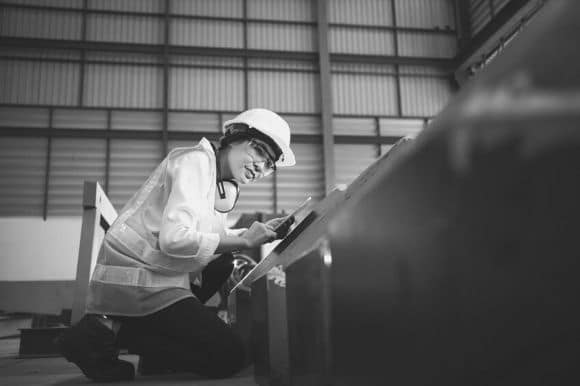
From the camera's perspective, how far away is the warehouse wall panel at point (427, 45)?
7.57m

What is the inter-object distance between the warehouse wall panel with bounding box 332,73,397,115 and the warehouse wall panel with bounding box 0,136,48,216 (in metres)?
4.00

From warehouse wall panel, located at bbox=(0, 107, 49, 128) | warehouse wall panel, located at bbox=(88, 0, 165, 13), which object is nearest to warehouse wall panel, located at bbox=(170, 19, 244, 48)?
warehouse wall panel, located at bbox=(88, 0, 165, 13)

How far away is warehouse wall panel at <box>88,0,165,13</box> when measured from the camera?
705 cm

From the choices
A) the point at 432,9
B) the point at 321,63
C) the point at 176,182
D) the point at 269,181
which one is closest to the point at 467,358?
the point at 176,182

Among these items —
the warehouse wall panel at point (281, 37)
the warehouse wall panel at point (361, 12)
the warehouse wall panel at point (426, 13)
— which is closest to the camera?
the warehouse wall panel at point (281, 37)

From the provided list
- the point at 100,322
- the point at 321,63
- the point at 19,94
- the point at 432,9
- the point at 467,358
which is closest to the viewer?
the point at 467,358

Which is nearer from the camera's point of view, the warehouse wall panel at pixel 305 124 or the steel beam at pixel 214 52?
the steel beam at pixel 214 52

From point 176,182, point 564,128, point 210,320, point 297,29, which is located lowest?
point 210,320

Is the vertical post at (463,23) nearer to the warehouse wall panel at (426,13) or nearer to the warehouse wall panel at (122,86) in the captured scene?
the warehouse wall panel at (426,13)

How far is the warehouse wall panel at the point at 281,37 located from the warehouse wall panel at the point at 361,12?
17.3 inches

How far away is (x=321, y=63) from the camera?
23.4 ft

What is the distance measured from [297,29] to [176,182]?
6415 mm

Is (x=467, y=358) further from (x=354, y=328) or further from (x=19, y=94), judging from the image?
(x=19, y=94)

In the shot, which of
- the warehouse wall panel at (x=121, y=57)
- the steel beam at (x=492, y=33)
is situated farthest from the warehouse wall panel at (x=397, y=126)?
the warehouse wall panel at (x=121, y=57)
